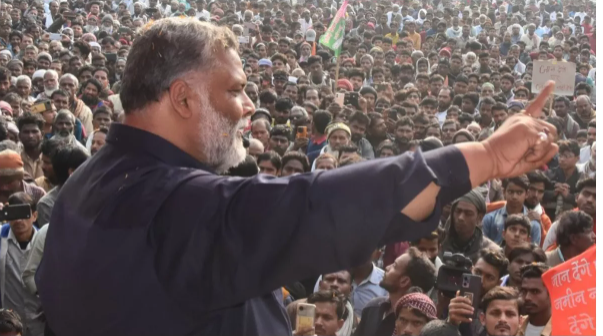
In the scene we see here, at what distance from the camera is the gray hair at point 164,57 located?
66.2 inches

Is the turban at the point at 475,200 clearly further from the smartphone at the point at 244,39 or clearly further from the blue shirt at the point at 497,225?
the smartphone at the point at 244,39

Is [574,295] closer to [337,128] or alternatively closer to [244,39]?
[337,128]

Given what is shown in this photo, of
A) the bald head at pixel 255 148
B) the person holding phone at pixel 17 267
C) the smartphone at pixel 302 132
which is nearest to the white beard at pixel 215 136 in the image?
the person holding phone at pixel 17 267

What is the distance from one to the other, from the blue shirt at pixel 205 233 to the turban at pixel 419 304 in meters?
2.73

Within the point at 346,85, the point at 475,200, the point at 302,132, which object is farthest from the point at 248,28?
the point at 475,200

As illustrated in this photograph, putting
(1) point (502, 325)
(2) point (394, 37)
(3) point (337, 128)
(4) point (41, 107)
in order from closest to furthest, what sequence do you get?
(1) point (502, 325), (3) point (337, 128), (4) point (41, 107), (2) point (394, 37)

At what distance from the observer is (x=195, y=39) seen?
5.60 ft

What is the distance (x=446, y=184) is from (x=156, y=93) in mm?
610

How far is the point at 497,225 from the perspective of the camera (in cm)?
652

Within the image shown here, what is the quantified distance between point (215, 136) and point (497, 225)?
5.13 meters

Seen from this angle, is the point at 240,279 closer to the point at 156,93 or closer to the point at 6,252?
the point at 156,93

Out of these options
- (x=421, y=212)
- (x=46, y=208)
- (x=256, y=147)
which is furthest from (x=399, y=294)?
(x=421, y=212)

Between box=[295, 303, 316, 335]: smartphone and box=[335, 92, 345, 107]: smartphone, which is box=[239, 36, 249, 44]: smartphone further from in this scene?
box=[295, 303, 316, 335]: smartphone

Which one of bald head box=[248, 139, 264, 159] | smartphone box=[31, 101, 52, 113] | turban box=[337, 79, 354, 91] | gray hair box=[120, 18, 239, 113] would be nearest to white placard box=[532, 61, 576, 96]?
turban box=[337, 79, 354, 91]
